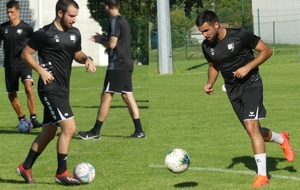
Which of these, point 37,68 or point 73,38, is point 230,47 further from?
point 37,68

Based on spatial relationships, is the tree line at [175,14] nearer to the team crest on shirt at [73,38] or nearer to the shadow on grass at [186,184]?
the team crest on shirt at [73,38]

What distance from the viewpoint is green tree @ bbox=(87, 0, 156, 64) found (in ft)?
124

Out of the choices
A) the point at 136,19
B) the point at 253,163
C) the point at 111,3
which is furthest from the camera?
the point at 136,19

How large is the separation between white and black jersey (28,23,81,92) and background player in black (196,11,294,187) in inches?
57.4

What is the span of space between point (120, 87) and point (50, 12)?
1175 inches

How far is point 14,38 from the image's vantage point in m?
14.9

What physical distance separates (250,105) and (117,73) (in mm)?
4762

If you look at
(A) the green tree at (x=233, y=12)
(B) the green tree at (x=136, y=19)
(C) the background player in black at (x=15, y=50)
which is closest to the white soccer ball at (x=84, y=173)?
(C) the background player in black at (x=15, y=50)

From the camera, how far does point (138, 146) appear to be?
12.4m

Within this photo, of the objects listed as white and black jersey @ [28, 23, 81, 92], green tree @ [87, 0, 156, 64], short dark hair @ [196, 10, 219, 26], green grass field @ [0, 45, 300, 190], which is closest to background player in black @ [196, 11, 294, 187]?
short dark hair @ [196, 10, 219, 26]

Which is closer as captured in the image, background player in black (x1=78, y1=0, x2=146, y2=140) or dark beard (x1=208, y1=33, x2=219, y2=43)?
dark beard (x1=208, y1=33, x2=219, y2=43)

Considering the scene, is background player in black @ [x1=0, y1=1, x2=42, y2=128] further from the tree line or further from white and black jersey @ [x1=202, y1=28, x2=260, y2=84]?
the tree line

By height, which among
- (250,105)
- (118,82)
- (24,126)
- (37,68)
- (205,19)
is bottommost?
(24,126)

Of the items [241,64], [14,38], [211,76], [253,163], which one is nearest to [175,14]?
[14,38]
